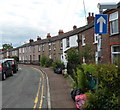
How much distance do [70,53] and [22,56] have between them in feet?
152

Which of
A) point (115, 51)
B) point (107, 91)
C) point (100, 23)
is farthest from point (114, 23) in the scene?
point (107, 91)

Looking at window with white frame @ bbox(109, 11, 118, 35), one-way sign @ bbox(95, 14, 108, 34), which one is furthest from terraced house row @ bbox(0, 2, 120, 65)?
one-way sign @ bbox(95, 14, 108, 34)

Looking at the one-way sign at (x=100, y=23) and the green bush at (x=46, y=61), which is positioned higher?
the one-way sign at (x=100, y=23)

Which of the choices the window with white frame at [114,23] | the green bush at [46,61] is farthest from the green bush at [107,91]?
the green bush at [46,61]

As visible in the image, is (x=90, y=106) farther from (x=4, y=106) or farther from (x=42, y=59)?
(x=42, y=59)

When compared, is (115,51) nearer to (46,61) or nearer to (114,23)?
(114,23)

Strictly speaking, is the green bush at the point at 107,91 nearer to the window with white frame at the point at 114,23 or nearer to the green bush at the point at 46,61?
the window with white frame at the point at 114,23

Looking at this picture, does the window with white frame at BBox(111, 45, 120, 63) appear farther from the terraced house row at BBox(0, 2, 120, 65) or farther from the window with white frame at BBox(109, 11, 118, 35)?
the window with white frame at BBox(109, 11, 118, 35)

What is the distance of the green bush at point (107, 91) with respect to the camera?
4.85 metres

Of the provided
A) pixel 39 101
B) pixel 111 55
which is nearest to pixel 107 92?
pixel 39 101

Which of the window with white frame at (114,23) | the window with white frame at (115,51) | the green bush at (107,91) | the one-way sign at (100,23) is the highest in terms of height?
the window with white frame at (114,23)

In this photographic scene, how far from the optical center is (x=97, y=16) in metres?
5.20

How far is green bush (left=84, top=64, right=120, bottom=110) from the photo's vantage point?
4.85 meters

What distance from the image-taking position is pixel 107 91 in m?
5.27
